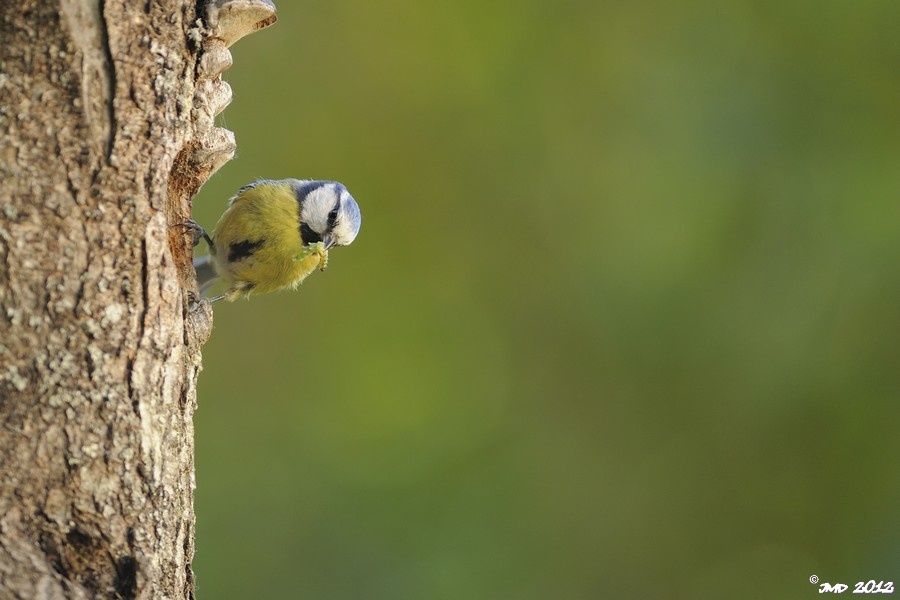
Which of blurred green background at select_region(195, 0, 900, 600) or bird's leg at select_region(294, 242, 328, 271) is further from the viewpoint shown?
blurred green background at select_region(195, 0, 900, 600)

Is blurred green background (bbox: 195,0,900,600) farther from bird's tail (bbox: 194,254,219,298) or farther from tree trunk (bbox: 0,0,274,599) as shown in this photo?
tree trunk (bbox: 0,0,274,599)

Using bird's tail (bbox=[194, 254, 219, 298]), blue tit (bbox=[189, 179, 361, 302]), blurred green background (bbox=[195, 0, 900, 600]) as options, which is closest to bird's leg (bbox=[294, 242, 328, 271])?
blue tit (bbox=[189, 179, 361, 302])

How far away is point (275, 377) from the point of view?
16.0 feet

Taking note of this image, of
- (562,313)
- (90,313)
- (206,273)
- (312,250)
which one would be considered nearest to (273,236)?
(312,250)

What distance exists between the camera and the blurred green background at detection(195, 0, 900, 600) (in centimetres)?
457

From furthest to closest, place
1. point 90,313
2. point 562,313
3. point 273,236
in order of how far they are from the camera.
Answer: point 562,313, point 273,236, point 90,313

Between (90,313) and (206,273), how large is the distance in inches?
59.1

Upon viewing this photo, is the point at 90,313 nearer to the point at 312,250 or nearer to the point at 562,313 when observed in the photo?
the point at 312,250

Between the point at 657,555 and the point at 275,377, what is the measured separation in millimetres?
2199

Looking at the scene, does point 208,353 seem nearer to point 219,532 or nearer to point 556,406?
point 219,532

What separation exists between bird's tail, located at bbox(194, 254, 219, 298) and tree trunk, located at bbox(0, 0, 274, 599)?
1319 millimetres

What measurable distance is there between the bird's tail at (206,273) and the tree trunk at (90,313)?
132 cm

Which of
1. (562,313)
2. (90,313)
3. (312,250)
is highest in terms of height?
(562,313)

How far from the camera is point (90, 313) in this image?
73.8 inches
